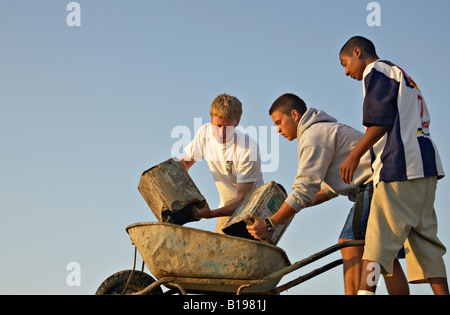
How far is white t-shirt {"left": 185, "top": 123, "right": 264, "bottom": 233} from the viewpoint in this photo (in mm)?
4840

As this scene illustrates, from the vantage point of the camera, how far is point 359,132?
401 cm

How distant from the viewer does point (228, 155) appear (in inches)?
194

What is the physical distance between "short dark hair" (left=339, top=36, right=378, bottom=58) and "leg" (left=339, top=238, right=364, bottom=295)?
4.40 ft

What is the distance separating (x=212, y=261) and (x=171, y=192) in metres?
0.82

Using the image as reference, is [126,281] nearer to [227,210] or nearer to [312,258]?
[227,210]

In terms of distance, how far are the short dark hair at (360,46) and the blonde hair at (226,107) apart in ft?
4.54

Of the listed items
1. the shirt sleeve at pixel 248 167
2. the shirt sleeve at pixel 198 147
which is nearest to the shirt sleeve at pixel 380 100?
the shirt sleeve at pixel 248 167

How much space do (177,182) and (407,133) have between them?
6.55 feet

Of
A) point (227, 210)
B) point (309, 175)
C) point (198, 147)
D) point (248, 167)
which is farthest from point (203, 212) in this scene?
point (309, 175)

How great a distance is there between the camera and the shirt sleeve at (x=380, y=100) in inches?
129

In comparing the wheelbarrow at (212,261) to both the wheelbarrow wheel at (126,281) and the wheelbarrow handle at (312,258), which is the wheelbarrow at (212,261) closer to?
the wheelbarrow handle at (312,258)

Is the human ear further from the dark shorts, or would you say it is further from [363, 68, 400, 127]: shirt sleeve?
the dark shorts
